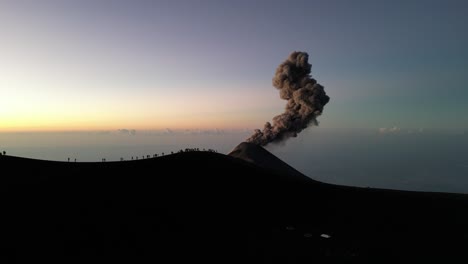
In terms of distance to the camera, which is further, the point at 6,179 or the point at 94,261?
the point at 6,179

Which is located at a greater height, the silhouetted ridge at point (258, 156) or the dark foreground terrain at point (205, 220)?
the silhouetted ridge at point (258, 156)

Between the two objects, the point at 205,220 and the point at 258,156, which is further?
the point at 258,156

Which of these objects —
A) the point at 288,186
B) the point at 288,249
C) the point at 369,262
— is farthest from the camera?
the point at 288,186

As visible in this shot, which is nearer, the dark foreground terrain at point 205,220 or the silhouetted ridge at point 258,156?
the dark foreground terrain at point 205,220

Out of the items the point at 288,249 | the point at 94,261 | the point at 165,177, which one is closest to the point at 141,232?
the point at 94,261

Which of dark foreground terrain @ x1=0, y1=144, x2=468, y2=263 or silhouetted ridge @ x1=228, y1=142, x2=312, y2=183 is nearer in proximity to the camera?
dark foreground terrain @ x1=0, y1=144, x2=468, y2=263

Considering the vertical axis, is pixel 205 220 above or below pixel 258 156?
below

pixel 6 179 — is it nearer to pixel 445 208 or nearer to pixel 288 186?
pixel 288 186

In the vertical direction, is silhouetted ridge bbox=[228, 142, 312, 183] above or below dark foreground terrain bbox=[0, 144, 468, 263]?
above
